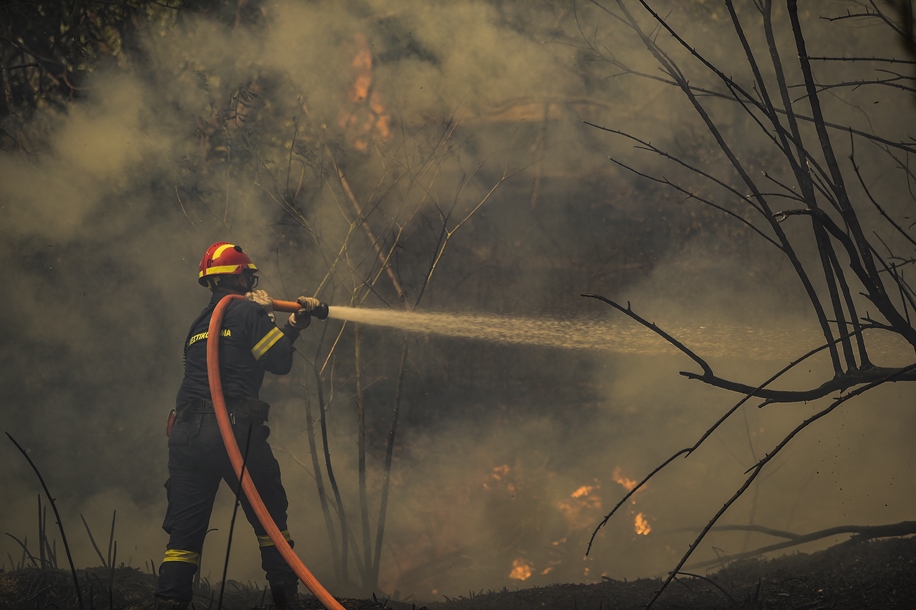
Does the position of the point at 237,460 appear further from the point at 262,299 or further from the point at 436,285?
the point at 436,285

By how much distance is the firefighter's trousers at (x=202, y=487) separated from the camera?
5.04 m

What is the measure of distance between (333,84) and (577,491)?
5.56 metres

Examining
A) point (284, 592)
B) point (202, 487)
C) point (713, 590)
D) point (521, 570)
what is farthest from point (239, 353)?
point (521, 570)

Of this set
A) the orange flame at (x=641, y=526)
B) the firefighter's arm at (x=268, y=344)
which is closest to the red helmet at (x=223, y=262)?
the firefighter's arm at (x=268, y=344)

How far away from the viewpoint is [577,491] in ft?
30.1

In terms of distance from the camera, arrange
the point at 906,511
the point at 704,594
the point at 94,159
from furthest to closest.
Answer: the point at 94,159
the point at 906,511
the point at 704,594

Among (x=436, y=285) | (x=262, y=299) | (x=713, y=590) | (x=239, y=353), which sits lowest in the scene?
(x=713, y=590)

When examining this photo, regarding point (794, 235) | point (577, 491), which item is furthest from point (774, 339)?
point (577, 491)

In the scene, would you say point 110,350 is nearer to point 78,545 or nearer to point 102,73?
point 78,545

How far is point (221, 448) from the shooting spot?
5262 millimetres

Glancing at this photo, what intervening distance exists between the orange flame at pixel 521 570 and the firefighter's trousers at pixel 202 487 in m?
4.12

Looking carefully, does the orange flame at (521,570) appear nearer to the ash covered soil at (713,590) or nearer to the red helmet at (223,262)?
the ash covered soil at (713,590)

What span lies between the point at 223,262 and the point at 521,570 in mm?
5152

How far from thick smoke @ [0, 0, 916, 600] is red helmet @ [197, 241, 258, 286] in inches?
89.9
